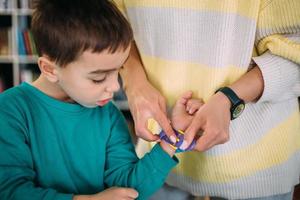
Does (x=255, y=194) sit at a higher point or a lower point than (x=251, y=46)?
lower

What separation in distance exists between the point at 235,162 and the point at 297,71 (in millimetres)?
273

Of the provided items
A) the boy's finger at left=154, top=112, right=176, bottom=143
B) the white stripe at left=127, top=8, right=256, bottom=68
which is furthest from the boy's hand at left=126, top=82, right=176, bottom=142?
the white stripe at left=127, top=8, right=256, bottom=68

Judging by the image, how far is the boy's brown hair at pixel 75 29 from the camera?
864 mm

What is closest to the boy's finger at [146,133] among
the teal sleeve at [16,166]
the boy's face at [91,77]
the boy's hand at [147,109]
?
the boy's hand at [147,109]

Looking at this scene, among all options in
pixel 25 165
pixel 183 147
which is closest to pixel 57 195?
pixel 25 165

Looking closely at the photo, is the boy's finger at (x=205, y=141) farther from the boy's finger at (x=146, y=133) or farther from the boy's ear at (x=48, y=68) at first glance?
the boy's ear at (x=48, y=68)

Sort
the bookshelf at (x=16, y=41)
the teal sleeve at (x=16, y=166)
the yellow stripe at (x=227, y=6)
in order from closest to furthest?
the teal sleeve at (x=16, y=166)
the yellow stripe at (x=227, y=6)
the bookshelf at (x=16, y=41)

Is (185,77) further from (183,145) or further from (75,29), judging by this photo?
(75,29)

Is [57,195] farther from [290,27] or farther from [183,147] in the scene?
[290,27]

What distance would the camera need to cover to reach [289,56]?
3.07ft

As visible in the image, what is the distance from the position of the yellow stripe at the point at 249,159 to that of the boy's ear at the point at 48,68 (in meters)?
0.41

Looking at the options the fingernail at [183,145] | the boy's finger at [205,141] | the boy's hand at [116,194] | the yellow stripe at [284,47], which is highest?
the yellow stripe at [284,47]

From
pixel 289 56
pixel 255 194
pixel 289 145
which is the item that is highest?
pixel 289 56

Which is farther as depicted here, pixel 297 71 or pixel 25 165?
pixel 297 71
